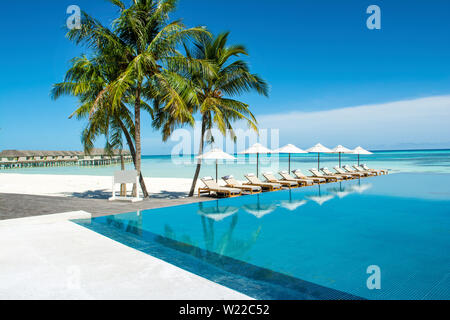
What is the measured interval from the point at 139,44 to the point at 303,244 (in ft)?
22.8

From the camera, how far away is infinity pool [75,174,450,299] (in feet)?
10.9

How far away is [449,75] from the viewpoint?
27.2 m

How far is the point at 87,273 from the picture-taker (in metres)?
3.29

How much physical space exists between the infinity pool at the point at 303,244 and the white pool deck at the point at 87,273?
381 millimetres

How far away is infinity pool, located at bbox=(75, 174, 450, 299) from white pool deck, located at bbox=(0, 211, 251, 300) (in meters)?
0.38

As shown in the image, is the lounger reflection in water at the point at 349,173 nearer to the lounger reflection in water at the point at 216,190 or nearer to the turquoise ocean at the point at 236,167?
the turquoise ocean at the point at 236,167

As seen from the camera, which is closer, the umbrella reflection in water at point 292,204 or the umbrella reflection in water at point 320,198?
the umbrella reflection in water at point 292,204

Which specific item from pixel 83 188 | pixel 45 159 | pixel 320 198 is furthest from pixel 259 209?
pixel 45 159

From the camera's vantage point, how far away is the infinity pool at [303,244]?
332 centimetres

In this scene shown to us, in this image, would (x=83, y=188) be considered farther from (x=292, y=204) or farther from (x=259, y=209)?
(x=292, y=204)

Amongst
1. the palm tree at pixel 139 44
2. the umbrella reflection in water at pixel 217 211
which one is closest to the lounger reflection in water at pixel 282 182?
the umbrella reflection in water at pixel 217 211

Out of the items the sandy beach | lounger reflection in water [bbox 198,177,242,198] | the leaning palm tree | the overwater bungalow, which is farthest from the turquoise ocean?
lounger reflection in water [bbox 198,177,242,198]

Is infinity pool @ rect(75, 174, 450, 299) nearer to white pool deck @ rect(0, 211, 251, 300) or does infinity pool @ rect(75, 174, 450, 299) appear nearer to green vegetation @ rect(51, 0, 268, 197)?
white pool deck @ rect(0, 211, 251, 300)
